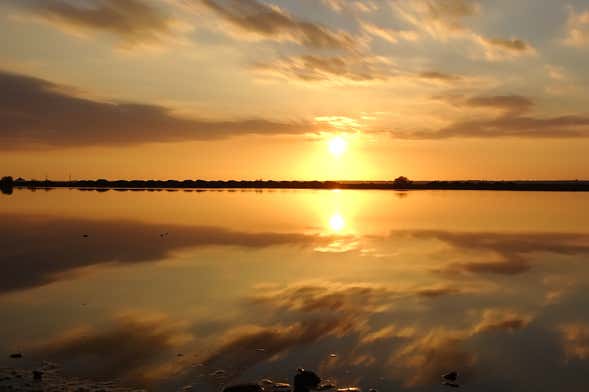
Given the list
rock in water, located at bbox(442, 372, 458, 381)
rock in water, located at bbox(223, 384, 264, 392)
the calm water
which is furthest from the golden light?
rock in water, located at bbox(223, 384, 264, 392)

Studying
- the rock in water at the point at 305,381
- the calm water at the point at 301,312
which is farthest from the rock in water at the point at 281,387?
the calm water at the point at 301,312

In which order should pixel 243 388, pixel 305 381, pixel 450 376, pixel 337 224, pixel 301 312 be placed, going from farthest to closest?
pixel 337 224 → pixel 301 312 → pixel 450 376 → pixel 305 381 → pixel 243 388

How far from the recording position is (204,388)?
12.9m

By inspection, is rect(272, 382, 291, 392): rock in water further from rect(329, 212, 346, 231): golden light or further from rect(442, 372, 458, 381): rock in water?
rect(329, 212, 346, 231): golden light

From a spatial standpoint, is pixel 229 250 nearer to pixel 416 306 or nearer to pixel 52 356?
pixel 416 306

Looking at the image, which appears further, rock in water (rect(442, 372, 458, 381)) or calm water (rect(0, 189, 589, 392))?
calm water (rect(0, 189, 589, 392))

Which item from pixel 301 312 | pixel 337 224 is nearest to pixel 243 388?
pixel 301 312

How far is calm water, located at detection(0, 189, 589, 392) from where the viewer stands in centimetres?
1451

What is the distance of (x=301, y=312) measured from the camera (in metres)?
20.3

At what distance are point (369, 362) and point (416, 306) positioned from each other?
A: 728 cm

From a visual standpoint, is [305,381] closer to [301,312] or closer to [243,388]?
[243,388]

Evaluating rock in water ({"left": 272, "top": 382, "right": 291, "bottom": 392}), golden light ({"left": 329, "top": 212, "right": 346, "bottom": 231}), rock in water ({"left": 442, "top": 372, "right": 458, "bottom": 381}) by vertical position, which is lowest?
rock in water ({"left": 442, "top": 372, "right": 458, "bottom": 381})

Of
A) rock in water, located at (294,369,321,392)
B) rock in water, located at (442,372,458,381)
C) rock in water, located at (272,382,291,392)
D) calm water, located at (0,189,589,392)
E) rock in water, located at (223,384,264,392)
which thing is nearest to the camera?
rock in water, located at (223,384,264,392)

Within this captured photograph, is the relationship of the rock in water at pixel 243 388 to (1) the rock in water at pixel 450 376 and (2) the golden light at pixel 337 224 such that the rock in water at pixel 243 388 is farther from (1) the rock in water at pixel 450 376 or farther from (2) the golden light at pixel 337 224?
(2) the golden light at pixel 337 224
